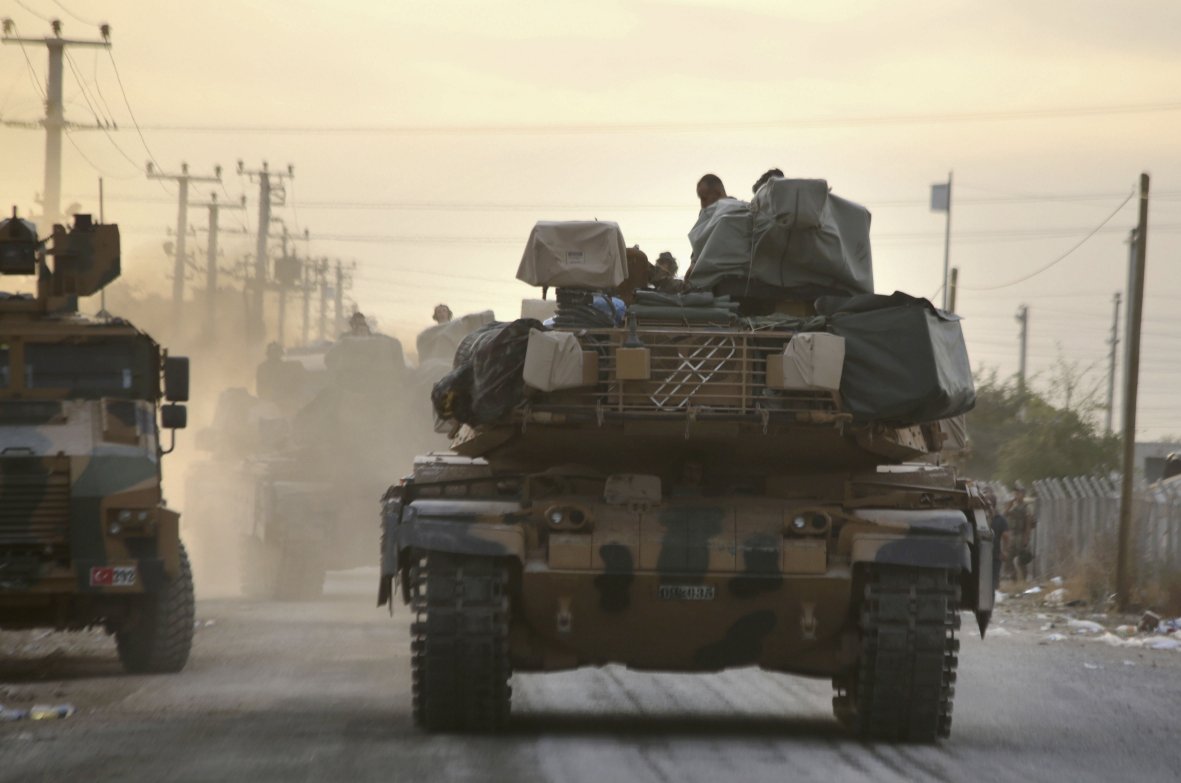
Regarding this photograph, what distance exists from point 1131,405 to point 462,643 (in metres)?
19.3

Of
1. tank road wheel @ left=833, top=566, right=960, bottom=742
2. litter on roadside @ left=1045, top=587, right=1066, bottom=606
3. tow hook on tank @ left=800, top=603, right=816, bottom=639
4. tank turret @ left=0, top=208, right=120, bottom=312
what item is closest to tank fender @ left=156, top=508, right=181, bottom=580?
tank turret @ left=0, top=208, right=120, bottom=312

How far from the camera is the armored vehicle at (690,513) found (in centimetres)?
1142

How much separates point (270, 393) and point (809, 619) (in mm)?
20924

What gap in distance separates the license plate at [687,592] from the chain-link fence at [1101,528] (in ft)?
54.0

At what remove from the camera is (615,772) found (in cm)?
980

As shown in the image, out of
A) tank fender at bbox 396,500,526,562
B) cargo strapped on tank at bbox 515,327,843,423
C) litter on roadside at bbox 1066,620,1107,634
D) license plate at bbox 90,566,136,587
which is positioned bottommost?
litter on roadside at bbox 1066,620,1107,634

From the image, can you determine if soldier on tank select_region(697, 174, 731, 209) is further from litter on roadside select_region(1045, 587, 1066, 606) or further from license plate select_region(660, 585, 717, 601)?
litter on roadside select_region(1045, 587, 1066, 606)

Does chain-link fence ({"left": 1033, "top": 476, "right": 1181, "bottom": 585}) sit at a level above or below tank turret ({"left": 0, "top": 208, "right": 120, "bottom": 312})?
below

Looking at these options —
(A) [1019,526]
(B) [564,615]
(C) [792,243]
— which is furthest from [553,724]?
(A) [1019,526]

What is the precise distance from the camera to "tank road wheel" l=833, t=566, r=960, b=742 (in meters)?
11.4

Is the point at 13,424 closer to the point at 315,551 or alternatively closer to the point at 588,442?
the point at 588,442

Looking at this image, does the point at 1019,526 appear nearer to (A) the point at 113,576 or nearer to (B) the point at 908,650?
(A) the point at 113,576

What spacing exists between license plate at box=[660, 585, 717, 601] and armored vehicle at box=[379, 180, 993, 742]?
1 cm

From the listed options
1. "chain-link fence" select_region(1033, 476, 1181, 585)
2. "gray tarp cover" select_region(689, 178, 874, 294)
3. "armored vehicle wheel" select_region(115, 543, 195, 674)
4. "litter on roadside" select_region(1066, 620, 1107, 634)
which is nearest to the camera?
"gray tarp cover" select_region(689, 178, 874, 294)
